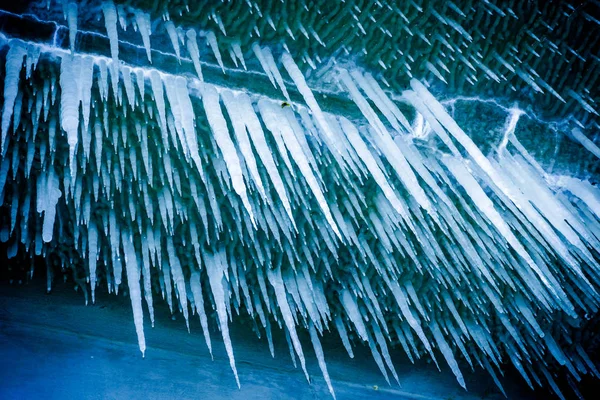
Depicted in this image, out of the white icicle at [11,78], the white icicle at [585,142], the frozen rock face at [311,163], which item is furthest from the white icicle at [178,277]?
the white icicle at [585,142]

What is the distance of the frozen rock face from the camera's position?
0.84 m

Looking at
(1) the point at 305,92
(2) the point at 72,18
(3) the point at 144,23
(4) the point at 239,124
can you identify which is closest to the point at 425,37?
(1) the point at 305,92

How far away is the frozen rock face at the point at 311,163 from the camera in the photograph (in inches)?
33.0

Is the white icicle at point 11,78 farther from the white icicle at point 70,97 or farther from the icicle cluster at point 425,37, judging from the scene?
the icicle cluster at point 425,37

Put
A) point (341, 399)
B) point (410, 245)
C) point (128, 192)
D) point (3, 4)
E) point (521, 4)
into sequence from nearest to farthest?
point (3, 4), point (521, 4), point (128, 192), point (410, 245), point (341, 399)

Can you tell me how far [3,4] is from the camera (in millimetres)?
770

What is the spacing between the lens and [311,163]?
0.94 m

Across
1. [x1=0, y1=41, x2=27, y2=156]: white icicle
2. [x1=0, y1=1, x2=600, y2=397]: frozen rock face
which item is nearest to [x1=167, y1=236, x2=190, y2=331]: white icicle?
[x1=0, y1=1, x2=600, y2=397]: frozen rock face

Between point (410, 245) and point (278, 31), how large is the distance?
1.97ft

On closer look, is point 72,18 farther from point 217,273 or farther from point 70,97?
point 217,273

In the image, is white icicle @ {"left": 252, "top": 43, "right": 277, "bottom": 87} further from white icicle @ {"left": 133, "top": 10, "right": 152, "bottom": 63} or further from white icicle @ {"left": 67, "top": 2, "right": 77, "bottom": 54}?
white icicle @ {"left": 67, "top": 2, "right": 77, "bottom": 54}

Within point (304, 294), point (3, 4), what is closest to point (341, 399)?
point (304, 294)

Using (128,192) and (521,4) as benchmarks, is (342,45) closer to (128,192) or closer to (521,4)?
(521,4)

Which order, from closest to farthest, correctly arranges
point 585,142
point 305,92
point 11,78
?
point 11,78 < point 305,92 < point 585,142
